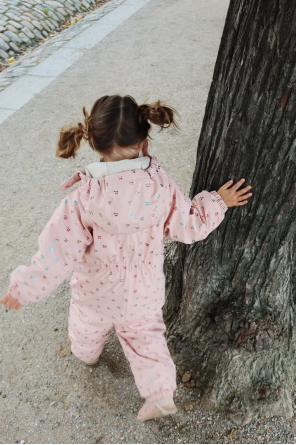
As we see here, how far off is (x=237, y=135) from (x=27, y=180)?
231 cm

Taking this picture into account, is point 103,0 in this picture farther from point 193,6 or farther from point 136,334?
point 136,334

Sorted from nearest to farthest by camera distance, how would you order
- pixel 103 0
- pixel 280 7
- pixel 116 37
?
pixel 280 7, pixel 116 37, pixel 103 0

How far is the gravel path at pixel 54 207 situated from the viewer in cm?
182

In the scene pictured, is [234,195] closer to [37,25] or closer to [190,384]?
[190,384]

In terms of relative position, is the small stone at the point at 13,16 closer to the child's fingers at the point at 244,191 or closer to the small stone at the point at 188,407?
the child's fingers at the point at 244,191

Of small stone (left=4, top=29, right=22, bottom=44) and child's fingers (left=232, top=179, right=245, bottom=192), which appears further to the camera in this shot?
small stone (left=4, top=29, right=22, bottom=44)

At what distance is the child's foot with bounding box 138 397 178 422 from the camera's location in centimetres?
168

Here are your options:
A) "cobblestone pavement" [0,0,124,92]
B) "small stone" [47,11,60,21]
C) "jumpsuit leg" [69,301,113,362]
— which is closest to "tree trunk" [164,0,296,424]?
"jumpsuit leg" [69,301,113,362]

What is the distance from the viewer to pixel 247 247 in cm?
179

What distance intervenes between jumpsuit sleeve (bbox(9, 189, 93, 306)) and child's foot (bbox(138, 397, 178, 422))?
0.67 m

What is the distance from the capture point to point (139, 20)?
21.1ft

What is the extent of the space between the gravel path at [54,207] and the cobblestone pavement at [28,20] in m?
1.23

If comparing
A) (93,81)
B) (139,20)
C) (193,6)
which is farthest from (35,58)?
(193,6)

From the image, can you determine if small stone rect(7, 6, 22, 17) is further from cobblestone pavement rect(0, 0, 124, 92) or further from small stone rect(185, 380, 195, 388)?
small stone rect(185, 380, 195, 388)
